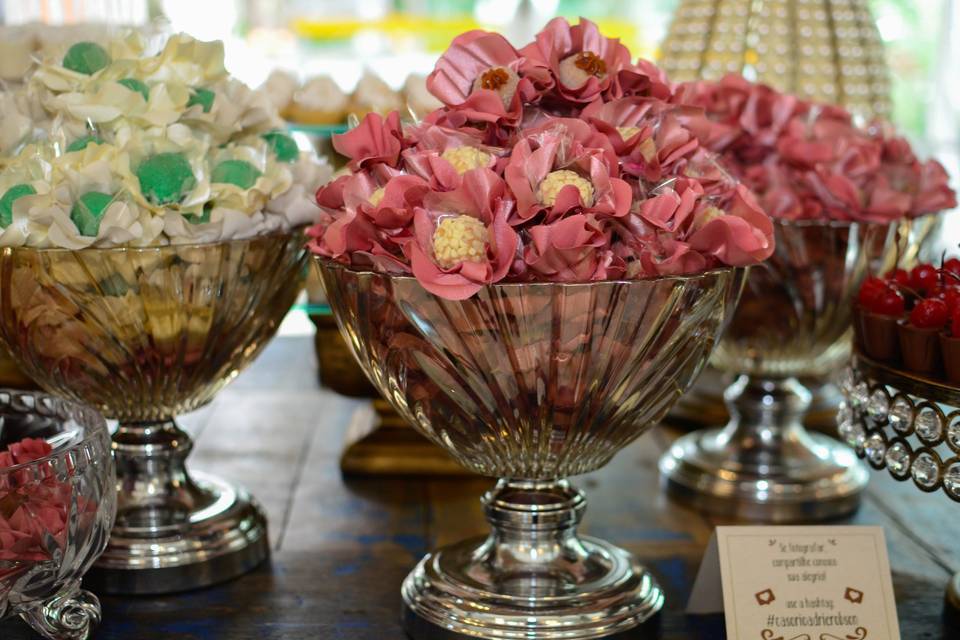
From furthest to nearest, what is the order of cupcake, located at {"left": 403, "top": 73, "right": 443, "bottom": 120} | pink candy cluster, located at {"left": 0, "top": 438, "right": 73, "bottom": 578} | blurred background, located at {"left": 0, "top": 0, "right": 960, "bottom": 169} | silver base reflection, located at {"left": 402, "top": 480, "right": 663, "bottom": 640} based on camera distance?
blurred background, located at {"left": 0, "top": 0, "right": 960, "bottom": 169}, cupcake, located at {"left": 403, "top": 73, "right": 443, "bottom": 120}, silver base reflection, located at {"left": 402, "top": 480, "right": 663, "bottom": 640}, pink candy cluster, located at {"left": 0, "top": 438, "right": 73, "bottom": 578}

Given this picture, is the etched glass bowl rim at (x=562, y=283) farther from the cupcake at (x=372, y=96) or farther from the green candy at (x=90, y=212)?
the cupcake at (x=372, y=96)

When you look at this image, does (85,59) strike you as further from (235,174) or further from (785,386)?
(785,386)

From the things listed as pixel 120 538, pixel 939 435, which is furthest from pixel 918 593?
pixel 120 538

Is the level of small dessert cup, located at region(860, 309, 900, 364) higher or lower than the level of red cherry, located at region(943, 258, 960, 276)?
lower

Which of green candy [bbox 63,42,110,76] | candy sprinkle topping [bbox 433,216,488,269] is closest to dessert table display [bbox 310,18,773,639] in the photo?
candy sprinkle topping [bbox 433,216,488,269]

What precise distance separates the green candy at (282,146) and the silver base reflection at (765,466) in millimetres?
422

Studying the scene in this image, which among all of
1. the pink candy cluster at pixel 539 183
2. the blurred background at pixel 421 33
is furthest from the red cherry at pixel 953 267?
the blurred background at pixel 421 33

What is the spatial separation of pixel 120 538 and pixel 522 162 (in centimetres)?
39

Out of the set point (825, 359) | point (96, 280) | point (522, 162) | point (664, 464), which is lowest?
point (664, 464)

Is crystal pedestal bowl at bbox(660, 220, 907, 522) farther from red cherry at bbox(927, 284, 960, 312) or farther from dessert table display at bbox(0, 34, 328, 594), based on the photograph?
dessert table display at bbox(0, 34, 328, 594)

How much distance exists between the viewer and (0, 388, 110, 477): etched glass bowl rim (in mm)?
561

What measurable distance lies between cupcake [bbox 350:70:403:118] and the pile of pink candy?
42 centimetres

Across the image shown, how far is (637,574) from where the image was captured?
72 cm

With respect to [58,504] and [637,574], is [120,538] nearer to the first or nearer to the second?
[58,504]
